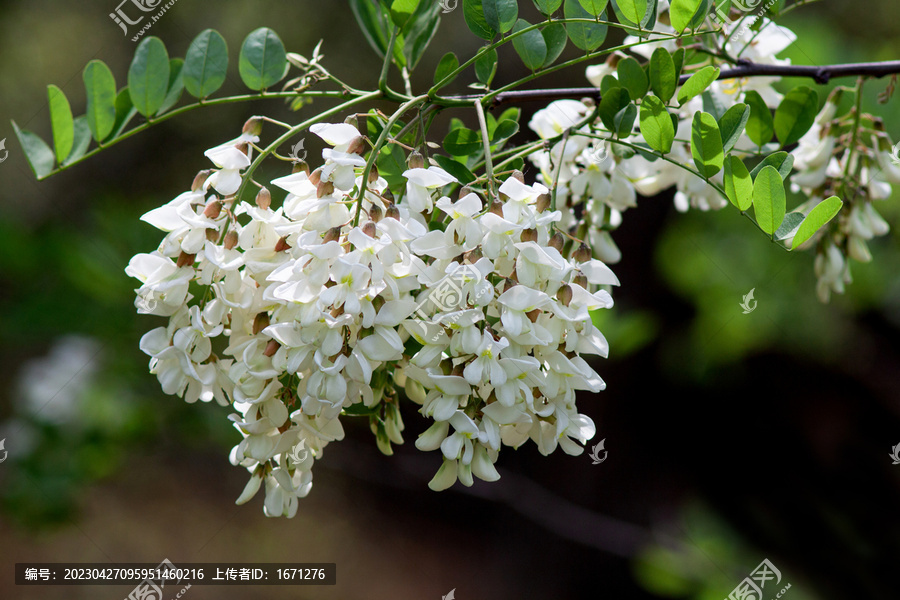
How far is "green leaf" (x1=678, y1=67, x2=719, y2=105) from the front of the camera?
0.63m

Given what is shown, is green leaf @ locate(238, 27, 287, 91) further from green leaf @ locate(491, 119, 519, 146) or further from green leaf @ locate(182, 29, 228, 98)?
green leaf @ locate(491, 119, 519, 146)

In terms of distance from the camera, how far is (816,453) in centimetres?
255

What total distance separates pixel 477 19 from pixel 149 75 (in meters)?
0.40

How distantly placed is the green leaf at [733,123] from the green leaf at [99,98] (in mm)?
697

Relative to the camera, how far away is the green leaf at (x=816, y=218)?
1.86 feet

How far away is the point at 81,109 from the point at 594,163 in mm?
4069

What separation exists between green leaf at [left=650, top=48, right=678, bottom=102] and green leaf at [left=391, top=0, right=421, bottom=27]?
248mm

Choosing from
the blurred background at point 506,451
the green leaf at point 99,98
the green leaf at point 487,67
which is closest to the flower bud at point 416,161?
Result: the green leaf at point 487,67

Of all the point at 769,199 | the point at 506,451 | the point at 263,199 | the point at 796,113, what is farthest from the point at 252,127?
the point at 506,451

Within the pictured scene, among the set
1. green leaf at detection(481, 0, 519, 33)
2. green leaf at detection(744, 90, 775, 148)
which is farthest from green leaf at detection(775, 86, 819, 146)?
green leaf at detection(481, 0, 519, 33)

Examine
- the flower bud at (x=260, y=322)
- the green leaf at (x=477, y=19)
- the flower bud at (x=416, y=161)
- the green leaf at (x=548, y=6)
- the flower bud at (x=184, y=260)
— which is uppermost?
the green leaf at (x=548, y=6)

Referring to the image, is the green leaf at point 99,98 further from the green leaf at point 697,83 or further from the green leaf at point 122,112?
the green leaf at point 697,83

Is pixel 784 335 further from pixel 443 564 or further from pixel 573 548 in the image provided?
pixel 443 564

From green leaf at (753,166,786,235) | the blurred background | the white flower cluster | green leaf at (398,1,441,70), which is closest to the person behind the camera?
the white flower cluster
